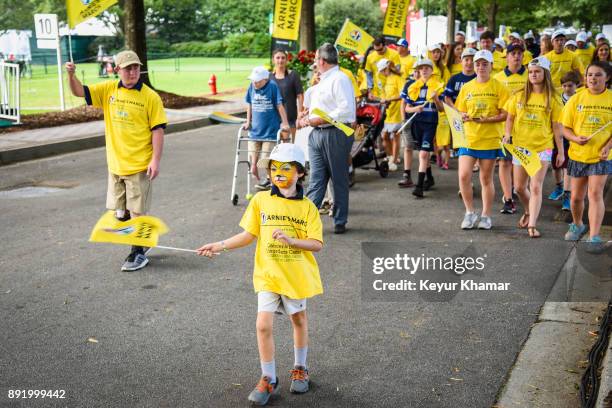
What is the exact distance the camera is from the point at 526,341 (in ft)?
17.3

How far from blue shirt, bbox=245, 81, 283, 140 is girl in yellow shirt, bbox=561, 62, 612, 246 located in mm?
3823

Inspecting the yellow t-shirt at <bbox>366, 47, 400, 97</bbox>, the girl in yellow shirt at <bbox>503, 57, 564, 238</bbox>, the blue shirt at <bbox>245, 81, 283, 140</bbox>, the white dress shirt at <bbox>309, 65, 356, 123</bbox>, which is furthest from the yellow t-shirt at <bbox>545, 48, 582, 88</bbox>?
the white dress shirt at <bbox>309, 65, 356, 123</bbox>

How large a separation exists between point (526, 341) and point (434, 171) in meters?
7.50

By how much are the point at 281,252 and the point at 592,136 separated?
14.0ft

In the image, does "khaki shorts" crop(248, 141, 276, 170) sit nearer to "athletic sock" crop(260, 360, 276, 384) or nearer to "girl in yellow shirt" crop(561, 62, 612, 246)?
"girl in yellow shirt" crop(561, 62, 612, 246)

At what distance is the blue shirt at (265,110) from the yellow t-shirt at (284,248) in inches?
223

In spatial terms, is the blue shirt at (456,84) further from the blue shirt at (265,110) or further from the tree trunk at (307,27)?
the tree trunk at (307,27)

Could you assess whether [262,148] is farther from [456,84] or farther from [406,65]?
[406,65]

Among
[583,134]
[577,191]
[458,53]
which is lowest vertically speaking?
[577,191]

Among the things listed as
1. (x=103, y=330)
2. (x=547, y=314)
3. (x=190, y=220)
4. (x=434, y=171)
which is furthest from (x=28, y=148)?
(x=547, y=314)

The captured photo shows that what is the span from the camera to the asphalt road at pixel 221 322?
457 cm

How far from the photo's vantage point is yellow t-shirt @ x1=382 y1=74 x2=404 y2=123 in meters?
12.4

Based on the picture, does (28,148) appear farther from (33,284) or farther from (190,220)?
(33,284)

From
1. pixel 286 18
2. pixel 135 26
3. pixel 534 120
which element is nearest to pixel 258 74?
pixel 534 120
